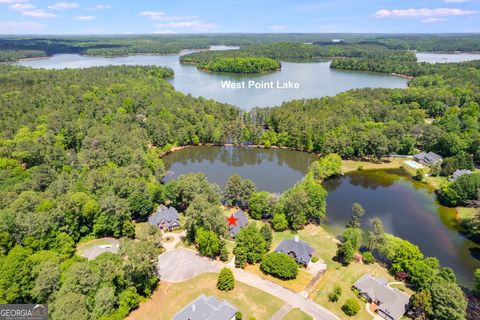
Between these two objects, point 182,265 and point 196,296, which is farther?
point 182,265

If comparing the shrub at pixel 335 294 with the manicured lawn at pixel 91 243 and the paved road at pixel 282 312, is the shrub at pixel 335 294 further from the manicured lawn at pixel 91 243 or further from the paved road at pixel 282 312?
the manicured lawn at pixel 91 243

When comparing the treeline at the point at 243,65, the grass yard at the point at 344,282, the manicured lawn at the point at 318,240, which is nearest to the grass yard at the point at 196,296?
the grass yard at the point at 344,282

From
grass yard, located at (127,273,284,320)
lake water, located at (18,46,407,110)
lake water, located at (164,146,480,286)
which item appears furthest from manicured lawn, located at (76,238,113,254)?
lake water, located at (18,46,407,110)

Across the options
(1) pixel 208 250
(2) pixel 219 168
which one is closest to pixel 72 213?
(1) pixel 208 250

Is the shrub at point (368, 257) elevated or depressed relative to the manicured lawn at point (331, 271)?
elevated

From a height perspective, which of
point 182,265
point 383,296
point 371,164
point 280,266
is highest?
point 371,164

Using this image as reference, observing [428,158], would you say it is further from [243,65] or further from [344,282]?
[243,65]

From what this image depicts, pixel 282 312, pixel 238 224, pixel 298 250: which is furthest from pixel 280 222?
pixel 282 312
